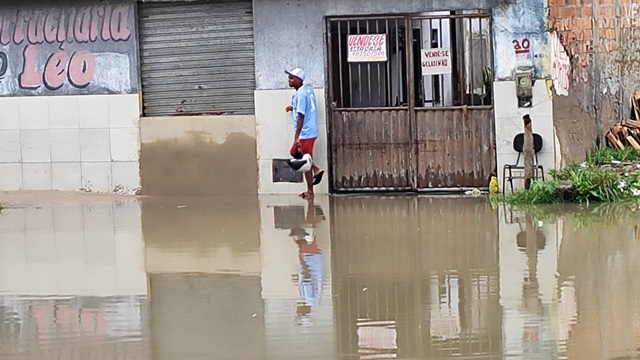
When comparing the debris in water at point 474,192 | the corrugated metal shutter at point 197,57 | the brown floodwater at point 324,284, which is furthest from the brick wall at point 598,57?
the corrugated metal shutter at point 197,57

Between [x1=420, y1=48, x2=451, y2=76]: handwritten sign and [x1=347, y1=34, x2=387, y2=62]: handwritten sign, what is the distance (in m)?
0.50

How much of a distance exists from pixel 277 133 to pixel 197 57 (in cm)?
143

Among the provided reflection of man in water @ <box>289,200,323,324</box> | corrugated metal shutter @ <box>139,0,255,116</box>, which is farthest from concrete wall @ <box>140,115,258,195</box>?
reflection of man in water @ <box>289,200,323,324</box>

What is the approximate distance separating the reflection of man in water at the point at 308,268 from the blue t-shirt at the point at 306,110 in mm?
1970

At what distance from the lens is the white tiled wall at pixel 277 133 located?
13914 millimetres

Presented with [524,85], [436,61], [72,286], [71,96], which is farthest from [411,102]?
[72,286]

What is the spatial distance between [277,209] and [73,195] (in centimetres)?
325

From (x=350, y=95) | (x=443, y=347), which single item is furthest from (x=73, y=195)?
(x=443, y=347)

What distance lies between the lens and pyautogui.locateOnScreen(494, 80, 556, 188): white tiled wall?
44.5 feet

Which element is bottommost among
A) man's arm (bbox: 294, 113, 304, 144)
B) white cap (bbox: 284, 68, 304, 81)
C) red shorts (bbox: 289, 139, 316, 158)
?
red shorts (bbox: 289, 139, 316, 158)

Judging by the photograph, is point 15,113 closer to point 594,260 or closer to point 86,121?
point 86,121

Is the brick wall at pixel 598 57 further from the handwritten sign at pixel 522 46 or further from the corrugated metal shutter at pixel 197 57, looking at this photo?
the corrugated metal shutter at pixel 197 57

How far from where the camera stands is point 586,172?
12.3 m

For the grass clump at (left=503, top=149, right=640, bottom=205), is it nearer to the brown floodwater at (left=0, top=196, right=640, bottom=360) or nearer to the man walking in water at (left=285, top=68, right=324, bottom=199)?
the brown floodwater at (left=0, top=196, right=640, bottom=360)
